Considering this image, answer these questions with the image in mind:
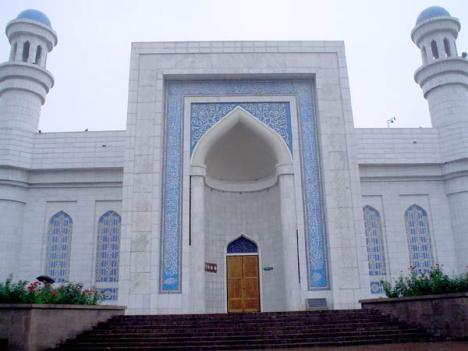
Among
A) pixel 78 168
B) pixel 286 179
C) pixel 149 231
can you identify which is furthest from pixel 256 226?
pixel 78 168

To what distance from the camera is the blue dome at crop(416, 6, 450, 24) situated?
16.5 metres

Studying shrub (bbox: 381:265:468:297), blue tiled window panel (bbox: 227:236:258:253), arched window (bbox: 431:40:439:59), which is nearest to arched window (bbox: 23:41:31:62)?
blue tiled window panel (bbox: 227:236:258:253)

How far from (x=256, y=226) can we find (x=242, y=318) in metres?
5.02

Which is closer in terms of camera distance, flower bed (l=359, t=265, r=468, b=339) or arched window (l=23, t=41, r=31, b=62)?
flower bed (l=359, t=265, r=468, b=339)

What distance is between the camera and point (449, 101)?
50.4 ft

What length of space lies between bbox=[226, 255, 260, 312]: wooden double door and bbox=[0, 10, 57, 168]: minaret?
7045 mm

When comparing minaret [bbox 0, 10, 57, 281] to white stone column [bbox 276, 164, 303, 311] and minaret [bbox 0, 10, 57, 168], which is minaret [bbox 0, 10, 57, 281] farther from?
white stone column [bbox 276, 164, 303, 311]

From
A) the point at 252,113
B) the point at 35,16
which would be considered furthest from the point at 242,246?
the point at 35,16

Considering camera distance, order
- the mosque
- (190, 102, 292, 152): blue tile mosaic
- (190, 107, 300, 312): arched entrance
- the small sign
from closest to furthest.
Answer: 1. the mosque
2. (190, 107, 300, 312): arched entrance
3. (190, 102, 292, 152): blue tile mosaic
4. the small sign

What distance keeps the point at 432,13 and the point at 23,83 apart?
1442cm

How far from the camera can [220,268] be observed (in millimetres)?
12859

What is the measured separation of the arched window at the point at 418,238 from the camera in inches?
543

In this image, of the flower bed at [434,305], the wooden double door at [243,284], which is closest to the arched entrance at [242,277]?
the wooden double door at [243,284]

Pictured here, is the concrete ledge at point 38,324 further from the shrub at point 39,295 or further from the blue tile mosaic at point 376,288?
the blue tile mosaic at point 376,288
